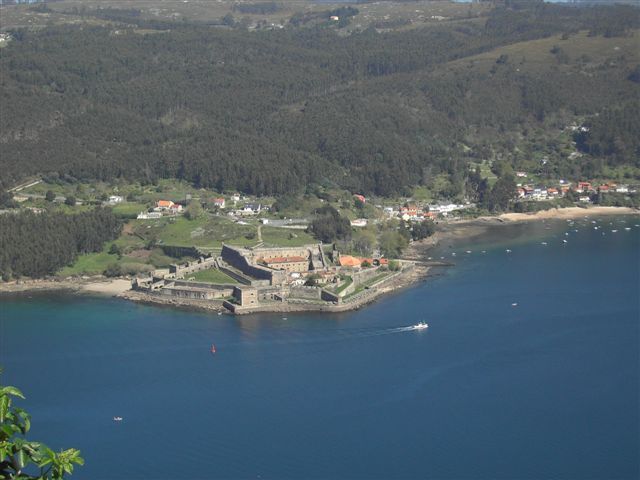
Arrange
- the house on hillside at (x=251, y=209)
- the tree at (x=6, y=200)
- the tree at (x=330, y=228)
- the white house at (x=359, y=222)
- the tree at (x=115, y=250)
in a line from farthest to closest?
the house on hillside at (x=251, y=209) < the white house at (x=359, y=222) < the tree at (x=6, y=200) < the tree at (x=330, y=228) < the tree at (x=115, y=250)

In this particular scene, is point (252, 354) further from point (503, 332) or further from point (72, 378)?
point (503, 332)

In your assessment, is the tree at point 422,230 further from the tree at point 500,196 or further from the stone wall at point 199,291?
the stone wall at point 199,291

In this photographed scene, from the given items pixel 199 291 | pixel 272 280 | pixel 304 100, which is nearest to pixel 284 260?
pixel 272 280

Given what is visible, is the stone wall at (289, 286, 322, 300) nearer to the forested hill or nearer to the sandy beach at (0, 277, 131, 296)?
the sandy beach at (0, 277, 131, 296)

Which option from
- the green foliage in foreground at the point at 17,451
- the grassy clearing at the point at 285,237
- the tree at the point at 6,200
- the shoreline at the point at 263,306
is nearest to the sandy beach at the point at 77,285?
the shoreline at the point at 263,306

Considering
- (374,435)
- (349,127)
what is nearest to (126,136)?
(349,127)

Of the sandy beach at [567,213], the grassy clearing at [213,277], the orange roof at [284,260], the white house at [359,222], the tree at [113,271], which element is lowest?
the sandy beach at [567,213]
